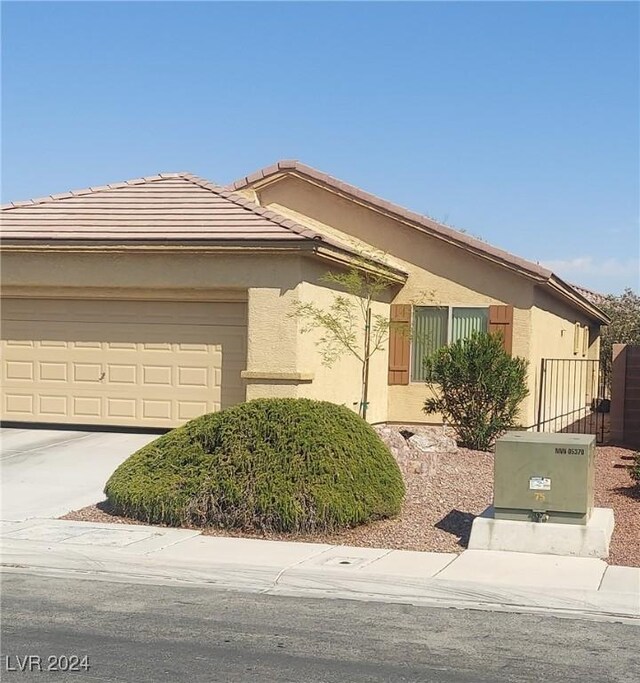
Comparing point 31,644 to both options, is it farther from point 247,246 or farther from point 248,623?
point 247,246

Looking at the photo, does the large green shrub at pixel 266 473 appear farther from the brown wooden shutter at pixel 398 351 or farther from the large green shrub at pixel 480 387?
the brown wooden shutter at pixel 398 351

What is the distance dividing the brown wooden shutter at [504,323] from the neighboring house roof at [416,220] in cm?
78

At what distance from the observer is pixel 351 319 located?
17.5 m

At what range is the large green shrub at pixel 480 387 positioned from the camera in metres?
16.2

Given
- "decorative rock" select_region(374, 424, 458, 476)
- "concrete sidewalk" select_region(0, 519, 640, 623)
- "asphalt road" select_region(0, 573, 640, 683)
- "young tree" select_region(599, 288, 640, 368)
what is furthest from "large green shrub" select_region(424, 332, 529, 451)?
"young tree" select_region(599, 288, 640, 368)

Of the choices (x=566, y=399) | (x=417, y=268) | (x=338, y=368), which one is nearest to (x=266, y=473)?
(x=338, y=368)

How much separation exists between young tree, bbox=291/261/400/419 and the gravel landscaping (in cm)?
180

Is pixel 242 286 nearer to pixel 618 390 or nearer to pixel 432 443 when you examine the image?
pixel 432 443

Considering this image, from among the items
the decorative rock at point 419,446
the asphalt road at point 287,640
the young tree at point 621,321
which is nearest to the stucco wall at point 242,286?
the decorative rock at point 419,446

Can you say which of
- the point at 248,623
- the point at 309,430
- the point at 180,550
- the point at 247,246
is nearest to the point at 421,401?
the point at 247,246

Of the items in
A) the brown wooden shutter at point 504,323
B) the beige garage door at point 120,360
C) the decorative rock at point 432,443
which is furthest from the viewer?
the brown wooden shutter at point 504,323

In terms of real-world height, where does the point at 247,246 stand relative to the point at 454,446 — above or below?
above

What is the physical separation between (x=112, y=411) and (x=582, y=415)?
15.2 m

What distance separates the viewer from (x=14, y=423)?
16891mm
